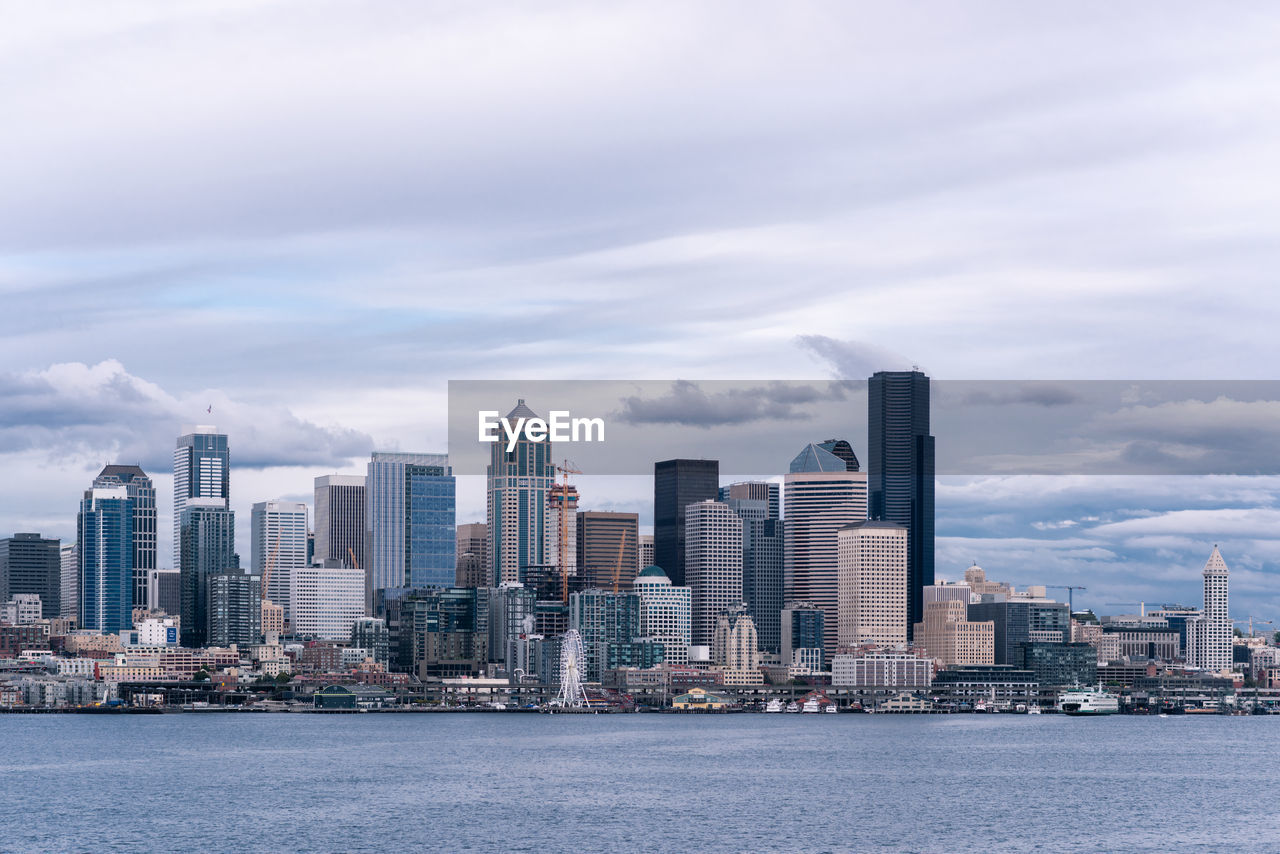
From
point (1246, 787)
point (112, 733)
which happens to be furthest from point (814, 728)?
point (1246, 787)

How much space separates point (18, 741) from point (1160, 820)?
334ft

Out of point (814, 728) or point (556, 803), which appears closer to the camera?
point (556, 803)

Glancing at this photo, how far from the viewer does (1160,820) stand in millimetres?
85625

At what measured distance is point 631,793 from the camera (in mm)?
95438

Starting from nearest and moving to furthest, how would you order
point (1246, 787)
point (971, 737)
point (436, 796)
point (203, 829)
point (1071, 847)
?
1. point (1071, 847)
2. point (203, 829)
3. point (436, 796)
4. point (1246, 787)
5. point (971, 737)

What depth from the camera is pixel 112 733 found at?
16762 centimetres

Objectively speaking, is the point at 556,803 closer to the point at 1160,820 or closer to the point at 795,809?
the point at 795,809

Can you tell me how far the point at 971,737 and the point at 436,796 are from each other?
7974 cm

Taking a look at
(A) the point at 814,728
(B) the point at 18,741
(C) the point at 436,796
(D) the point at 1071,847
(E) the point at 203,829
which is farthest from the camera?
(A) the point at 814,728

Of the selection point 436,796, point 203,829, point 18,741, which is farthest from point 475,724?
point 203,829

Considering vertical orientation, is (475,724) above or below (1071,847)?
below

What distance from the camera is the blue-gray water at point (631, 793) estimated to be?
7762 cm

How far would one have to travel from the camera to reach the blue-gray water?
77.6 m

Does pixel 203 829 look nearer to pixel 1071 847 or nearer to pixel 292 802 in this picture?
pixel 292 802
